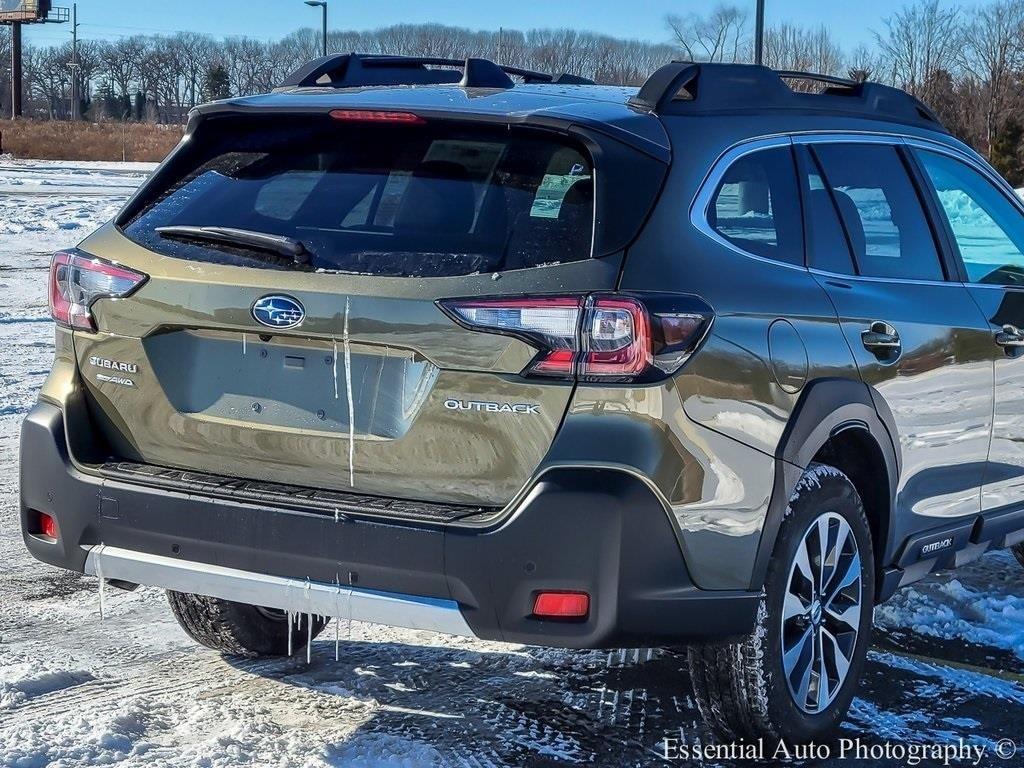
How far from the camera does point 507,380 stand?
3152 millimetres

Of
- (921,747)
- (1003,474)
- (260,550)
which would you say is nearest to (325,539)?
(260,550)

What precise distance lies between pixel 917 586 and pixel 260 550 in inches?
122

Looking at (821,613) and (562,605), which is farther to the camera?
(821,613)

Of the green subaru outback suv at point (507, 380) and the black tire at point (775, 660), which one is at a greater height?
the green subaru outback suv at point (507, 380)

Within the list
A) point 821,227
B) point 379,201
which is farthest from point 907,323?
point 379,201

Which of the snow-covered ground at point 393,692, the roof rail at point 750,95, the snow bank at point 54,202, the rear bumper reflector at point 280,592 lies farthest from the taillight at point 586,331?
the snow bank at point 54,202

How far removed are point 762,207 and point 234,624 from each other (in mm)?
2055

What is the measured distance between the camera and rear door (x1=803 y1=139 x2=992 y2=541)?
396 cm

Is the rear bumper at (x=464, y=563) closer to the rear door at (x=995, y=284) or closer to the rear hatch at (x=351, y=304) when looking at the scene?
the rear hatch at (x=351, y=304)

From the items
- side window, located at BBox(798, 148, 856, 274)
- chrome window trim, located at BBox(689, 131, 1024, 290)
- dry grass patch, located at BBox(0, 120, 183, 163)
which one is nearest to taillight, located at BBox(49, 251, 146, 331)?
chrome window trim, located at BBox(689, 131, 1024, 290)

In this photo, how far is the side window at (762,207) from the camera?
3.58 m

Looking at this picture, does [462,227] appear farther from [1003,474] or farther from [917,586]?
[917,586]

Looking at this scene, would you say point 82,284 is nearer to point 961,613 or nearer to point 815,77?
point 815,77

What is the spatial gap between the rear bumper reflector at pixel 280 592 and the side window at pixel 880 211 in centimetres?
174
